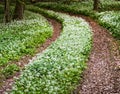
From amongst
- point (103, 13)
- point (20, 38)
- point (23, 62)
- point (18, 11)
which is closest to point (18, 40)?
point (20, 38)

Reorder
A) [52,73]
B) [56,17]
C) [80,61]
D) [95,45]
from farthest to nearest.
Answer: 1. [56,17]
2. [95,45]
3. [80,61]
4. [52,73]

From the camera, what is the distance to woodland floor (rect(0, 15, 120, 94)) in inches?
495

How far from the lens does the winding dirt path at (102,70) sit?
12.6m

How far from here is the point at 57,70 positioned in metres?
13.9

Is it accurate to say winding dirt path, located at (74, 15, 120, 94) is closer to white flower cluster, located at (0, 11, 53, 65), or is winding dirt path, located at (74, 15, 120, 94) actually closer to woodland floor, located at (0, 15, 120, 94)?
woodland floor, located at (0, 15, 120, 94)

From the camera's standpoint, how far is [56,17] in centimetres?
3475

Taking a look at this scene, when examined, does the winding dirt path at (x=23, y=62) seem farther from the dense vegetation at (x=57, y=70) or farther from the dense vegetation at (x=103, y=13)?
the dense vegetation at (x=103, y=13)

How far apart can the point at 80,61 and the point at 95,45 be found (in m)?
5.04

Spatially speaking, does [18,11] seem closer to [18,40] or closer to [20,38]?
[20,38]

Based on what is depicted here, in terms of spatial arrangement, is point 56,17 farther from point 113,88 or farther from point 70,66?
point 113,88

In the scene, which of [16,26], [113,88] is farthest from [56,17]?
[113,88]

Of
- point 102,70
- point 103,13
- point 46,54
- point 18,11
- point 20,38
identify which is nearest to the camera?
point 102,70

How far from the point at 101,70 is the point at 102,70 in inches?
2.0

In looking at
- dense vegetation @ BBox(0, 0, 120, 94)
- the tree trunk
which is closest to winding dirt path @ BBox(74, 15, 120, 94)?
dense vegetation @ BBox(0, 0, 120, 94)
